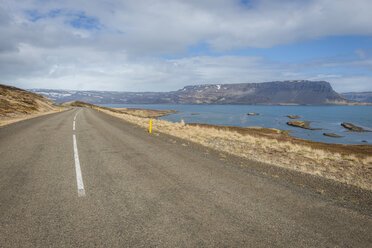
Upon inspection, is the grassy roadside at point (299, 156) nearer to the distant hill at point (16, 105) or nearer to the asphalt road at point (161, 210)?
the asphalt road at point (161, 210)

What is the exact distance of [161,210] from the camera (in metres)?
4.11

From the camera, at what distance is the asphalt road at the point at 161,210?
10.7ft

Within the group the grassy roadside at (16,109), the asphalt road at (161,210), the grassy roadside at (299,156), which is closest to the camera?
the asphalt road at (161,210)

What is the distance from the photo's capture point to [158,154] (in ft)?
30.0

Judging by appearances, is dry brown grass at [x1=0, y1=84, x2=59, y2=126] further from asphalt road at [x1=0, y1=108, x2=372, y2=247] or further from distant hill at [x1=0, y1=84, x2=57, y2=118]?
asphalt road at [x1=0, y1=108, x2=372, y2=247]

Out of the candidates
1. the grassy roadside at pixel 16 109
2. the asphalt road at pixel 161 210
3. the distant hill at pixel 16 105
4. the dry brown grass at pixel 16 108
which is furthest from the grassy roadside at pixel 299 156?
the distant hill at pixel 16 105

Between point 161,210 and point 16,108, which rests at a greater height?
point 16,108

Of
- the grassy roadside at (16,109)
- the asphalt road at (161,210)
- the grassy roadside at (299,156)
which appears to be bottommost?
the grassy roadside at (299,156)

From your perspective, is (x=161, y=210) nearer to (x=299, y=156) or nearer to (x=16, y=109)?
(x=299, y=156)

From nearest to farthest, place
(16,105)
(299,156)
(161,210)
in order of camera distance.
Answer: (161,210) → (299,156) → (16,105)

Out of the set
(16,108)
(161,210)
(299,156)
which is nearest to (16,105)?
(16,108)

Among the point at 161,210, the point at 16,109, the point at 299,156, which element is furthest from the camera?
the point at 16,109

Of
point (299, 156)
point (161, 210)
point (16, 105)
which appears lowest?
point (299, 156)

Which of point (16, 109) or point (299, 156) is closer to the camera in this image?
point (299, 156)
